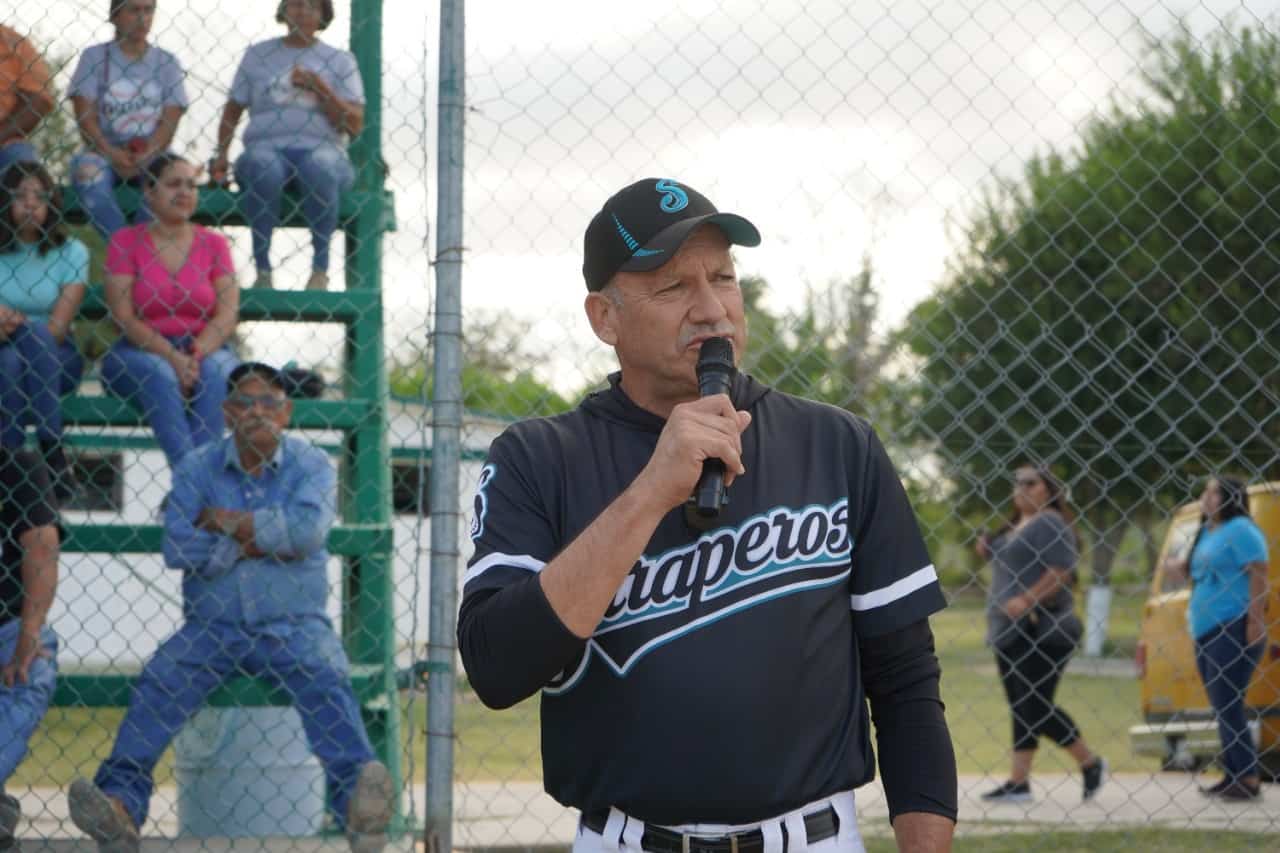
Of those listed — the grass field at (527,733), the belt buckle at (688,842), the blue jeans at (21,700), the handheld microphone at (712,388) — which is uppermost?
the handheld microphone at (712,388)

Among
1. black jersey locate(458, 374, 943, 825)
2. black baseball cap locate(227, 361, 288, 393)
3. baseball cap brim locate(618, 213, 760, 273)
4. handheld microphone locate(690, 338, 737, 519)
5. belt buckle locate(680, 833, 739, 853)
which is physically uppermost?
black baseball cap locate(227, 361, 288, 393)

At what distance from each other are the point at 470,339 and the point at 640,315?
2297mm

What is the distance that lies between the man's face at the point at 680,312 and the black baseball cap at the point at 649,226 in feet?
0.09

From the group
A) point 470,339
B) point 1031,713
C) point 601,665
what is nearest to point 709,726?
point 601,665

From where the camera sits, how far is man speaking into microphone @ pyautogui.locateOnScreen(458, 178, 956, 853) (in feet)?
7.06

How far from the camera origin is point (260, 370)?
572 cm

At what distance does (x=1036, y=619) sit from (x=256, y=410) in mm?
4480

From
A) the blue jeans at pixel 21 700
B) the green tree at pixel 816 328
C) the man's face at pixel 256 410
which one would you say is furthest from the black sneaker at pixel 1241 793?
the blue jeans at pixel 21 700

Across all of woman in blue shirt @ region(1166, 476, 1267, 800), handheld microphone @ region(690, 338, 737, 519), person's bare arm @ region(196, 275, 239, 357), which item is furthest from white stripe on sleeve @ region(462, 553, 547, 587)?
woman in blue shirt @ region(1166, 476, 1267, 800)

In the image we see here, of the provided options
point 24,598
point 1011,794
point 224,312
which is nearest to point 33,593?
point 24,598

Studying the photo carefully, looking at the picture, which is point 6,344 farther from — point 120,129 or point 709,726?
point 709,726

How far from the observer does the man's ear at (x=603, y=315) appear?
2.50 meters

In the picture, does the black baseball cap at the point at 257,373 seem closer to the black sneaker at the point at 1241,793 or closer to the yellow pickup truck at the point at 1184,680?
the black sneaker at the point at 1241,793

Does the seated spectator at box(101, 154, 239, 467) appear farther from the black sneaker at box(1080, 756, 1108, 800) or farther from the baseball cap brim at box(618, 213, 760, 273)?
the black sneaker at box(1080, 756, 1108, 800)
